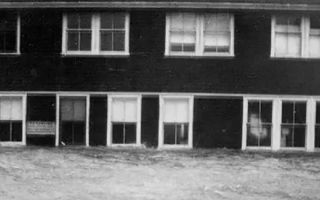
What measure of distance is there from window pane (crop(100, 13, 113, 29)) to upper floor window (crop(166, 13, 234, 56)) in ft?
7.40

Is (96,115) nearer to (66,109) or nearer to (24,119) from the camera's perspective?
(66,109)

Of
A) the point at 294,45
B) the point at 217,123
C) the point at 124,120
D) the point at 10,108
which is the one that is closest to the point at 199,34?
the point at 217,123

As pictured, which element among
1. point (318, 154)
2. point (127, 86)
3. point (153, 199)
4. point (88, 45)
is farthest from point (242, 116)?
point (153, 199)

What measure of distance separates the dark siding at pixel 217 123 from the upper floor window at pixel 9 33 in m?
7.60

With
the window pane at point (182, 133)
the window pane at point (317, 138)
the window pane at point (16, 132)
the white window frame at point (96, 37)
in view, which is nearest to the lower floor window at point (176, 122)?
the window pane at point (182, 133)

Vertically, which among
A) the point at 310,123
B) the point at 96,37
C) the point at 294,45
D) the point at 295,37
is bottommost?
the point at 310,123

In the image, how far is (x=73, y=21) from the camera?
703 inches

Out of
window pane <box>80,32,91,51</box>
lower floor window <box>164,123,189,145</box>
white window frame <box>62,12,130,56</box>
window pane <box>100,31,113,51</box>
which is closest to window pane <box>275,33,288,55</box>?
lower floor window <box>164,123,189,145</box>

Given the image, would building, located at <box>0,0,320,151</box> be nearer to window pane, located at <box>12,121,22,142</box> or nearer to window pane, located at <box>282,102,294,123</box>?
window pane, located at <box>282,102,294,123</box>

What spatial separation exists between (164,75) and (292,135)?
223 inches

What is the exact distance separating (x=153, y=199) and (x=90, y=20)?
1005cm

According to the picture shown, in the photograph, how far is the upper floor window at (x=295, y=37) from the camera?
17.8 meters

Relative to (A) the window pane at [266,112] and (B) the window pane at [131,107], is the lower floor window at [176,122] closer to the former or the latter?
(B) the window pane at [131,107]

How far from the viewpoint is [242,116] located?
1784cm
